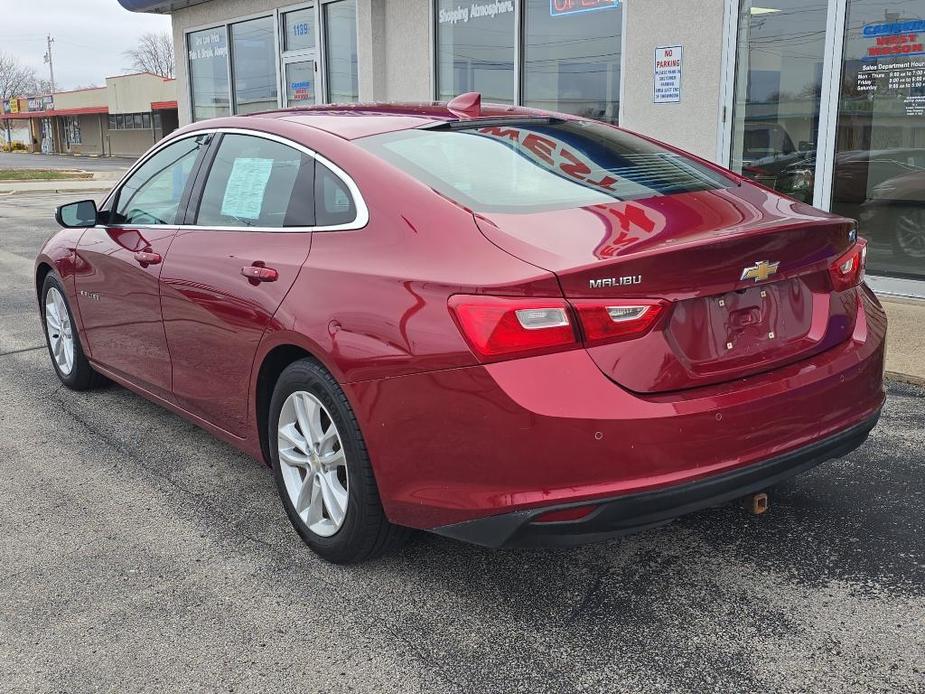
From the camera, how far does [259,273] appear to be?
338cm

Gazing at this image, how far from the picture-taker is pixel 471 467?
2.63 metres

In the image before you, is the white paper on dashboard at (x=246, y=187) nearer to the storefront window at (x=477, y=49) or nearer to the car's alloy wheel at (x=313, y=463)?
the car's alloy wheel at (x=313, y=463)

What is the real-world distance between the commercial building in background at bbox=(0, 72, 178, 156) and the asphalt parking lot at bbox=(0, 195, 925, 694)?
52.9m

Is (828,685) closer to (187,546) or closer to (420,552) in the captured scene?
(420,552)

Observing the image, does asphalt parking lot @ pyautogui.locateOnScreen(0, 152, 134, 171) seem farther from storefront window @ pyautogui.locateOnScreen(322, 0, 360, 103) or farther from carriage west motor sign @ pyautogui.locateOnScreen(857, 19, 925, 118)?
carriage west motor sign @ pyautogui.locateOnScreen(857, 19, 925, 118)

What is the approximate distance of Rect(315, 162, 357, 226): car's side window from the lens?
124 inches

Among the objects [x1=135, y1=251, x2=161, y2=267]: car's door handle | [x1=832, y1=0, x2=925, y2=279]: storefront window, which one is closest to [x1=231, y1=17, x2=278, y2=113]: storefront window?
[x1=832, y1=0, x2=925, y2=279]: storefront window

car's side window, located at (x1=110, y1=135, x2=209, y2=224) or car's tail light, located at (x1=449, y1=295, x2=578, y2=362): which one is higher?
car's side window, located at (x1=110, y1=135, x2=209, y2=224)

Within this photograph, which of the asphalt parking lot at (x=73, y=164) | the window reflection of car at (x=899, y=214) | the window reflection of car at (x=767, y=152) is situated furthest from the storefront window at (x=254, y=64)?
the asphalt parking lot at (x=73, y=164)

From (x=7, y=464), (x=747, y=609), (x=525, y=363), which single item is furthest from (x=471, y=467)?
(x=7, y=464)

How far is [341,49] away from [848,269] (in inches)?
450

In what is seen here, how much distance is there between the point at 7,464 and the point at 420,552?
89.3 inches

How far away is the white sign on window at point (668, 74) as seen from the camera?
8.73 m

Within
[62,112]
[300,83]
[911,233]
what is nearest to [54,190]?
[300,83]
